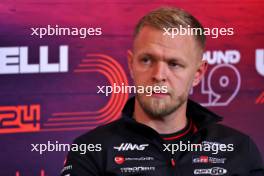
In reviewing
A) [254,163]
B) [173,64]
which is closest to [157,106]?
[173,64]

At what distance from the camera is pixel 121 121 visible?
1.63 metres

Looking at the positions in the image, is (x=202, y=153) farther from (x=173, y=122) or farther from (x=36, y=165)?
(x=36, y=165)

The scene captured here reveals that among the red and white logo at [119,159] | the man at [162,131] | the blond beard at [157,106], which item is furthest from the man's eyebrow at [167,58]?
the red and white logo at [119,159]

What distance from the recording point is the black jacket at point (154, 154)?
5.07 ft

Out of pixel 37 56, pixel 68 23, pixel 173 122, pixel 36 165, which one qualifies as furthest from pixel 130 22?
pixel 36 165

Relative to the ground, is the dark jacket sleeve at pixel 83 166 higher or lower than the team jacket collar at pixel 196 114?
lower

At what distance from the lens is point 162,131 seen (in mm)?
1616

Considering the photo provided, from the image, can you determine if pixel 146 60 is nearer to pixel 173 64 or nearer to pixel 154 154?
pixel 173 64

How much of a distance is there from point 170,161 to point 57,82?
0.51 metres

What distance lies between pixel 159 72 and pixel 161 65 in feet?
0.07

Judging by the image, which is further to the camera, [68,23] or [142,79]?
[68,23]

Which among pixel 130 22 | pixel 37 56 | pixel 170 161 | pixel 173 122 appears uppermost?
pixel 130 22

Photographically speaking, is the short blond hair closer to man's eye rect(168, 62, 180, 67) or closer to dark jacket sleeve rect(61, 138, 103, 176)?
man's eye rect(168, 62, 180, 67)

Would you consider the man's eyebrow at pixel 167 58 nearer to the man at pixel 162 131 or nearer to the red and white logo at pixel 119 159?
the man at pixel 162 131
